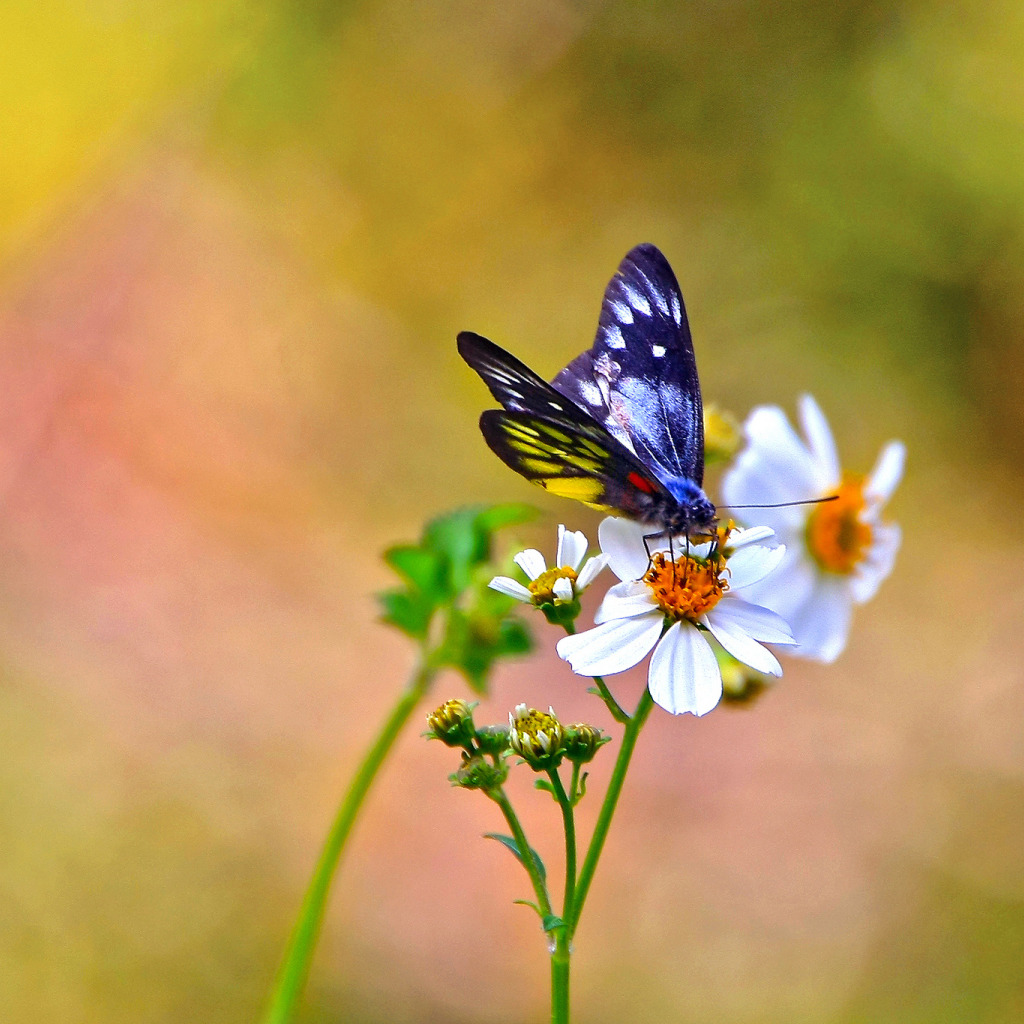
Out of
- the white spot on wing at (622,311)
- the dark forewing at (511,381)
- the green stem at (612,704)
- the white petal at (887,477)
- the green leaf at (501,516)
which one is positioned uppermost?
the white petal at (887,477)

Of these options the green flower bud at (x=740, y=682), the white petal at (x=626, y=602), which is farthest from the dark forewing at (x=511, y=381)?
the green flower bud at (x=740, y=682)

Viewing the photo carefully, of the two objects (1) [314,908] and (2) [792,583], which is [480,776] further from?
(2) [792,583]

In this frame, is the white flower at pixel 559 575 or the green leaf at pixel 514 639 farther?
the green leaf at pixel 514 639

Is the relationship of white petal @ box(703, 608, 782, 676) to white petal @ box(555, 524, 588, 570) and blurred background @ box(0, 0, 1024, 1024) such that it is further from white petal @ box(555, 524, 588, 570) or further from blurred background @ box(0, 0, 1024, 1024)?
blurred background @ box(0, 0, 1024, 1024)

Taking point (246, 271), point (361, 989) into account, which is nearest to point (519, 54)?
point (246, 271)

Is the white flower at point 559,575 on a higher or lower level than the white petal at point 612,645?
higher

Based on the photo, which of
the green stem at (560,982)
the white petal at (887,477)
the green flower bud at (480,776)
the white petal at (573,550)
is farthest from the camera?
the white petal at (887,477)

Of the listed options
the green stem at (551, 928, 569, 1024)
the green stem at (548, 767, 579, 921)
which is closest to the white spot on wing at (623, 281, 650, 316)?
the green stem at (548, 767, 579, 921)

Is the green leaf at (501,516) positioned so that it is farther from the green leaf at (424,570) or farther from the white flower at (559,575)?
the white flower at (559,575)

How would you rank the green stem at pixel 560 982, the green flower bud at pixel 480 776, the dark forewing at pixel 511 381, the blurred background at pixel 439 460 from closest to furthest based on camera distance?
the green stem at pixel 560 982 → the green flower bud at pixel 480 776 → the dark forewing at pixel 511 381 → the blurred background at pixel 439 460
